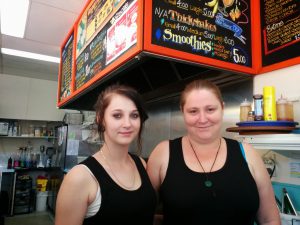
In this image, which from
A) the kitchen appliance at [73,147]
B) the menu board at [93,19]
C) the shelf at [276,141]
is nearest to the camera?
the shelf at [276,141]

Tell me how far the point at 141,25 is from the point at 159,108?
1.55m

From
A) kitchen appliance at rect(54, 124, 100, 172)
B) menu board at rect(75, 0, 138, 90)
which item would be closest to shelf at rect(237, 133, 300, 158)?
menu board at rect(75, 0, 138, 90)

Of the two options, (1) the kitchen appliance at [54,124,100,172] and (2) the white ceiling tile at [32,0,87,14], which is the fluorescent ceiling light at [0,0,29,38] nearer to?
(2) the white ceiling tile at [32,0,87,14]

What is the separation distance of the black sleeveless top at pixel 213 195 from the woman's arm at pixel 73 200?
36 centimetres

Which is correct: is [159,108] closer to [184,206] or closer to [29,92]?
[184,206]

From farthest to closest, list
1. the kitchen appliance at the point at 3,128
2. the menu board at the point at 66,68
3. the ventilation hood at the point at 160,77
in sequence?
the kitchen appliance at the point at 3,128, the menu board at the point at 66,68, the ventilation hood at the point at 160,77

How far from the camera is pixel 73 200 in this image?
98cm

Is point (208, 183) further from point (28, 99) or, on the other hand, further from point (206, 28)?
point (28, 99)

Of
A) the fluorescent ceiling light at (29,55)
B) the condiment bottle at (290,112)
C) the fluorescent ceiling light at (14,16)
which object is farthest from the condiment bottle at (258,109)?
the fluorescent ceiling light at (29,55)

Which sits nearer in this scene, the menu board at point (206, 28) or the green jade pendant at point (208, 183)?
the green jade pendant at point (208, 183)

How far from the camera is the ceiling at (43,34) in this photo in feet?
9.55

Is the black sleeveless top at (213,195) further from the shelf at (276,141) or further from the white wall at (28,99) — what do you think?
the white wall at (28,99)

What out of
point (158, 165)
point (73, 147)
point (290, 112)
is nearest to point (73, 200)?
point (158, 165)

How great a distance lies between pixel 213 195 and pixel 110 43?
125 centimetres
